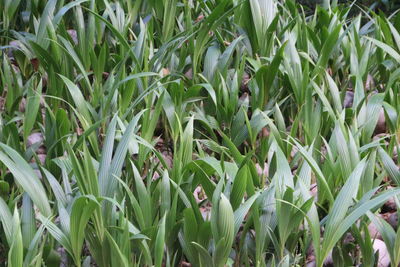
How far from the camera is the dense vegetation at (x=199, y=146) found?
163 cm

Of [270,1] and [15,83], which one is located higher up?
[270,1]

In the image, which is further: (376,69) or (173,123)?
(376,69)

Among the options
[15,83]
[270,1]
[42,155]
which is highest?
[270,1]

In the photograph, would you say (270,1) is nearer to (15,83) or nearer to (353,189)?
(15,83)

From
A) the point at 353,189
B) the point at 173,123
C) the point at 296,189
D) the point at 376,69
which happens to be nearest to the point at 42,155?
the point at 173,123

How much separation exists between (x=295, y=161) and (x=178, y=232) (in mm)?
470

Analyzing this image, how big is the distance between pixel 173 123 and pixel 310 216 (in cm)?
64

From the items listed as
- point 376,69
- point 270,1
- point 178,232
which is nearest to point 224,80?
point 270,1

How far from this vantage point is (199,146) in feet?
6.59

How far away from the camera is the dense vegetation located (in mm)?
1630

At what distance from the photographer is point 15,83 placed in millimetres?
2412

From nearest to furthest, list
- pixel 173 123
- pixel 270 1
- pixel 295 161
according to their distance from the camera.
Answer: pixel 295 161 < pixel 173 123 < pixel 270 1

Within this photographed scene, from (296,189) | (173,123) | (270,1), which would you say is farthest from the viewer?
(270,1)

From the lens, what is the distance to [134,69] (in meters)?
2.31
